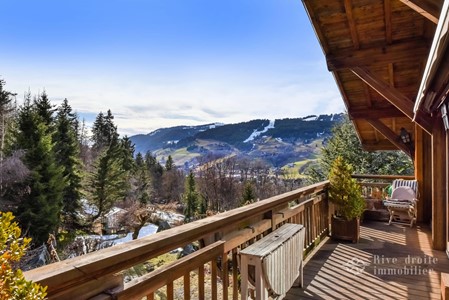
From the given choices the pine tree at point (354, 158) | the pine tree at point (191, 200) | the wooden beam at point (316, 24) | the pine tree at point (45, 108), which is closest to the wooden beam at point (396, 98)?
the wooden beam at point (316, 24)

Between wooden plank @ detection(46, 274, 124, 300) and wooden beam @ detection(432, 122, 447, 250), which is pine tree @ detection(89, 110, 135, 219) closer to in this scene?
wooden beam @ detection(432, 122, 447, 250)

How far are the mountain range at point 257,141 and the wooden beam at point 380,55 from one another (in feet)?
217

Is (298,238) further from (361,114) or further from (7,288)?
(361,114)

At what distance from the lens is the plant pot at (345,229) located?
4887 mm

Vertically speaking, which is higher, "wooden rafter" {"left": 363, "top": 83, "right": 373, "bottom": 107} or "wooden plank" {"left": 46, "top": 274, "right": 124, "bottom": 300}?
"wooden rafter" {"left": 363, "top": 83, "right": 373, "bottom": 107}

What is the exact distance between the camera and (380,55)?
4.87 meters

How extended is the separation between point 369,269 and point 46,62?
1196cm

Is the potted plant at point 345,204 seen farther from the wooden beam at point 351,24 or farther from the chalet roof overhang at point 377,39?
the wooden beam at point 351,24

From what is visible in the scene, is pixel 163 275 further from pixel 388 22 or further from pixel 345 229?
pixel 388 22

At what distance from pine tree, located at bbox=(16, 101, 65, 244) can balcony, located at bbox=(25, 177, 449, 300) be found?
11420 millimetres

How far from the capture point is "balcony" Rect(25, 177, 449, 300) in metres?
1.17

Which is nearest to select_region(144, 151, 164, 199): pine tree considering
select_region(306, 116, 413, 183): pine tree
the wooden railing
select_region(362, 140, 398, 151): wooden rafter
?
select_region(306, 116, 413, 183): pine tree

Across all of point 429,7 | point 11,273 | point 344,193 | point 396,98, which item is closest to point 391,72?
point 396,98

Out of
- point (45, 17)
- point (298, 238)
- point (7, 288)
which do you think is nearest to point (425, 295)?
point (298, 238)
